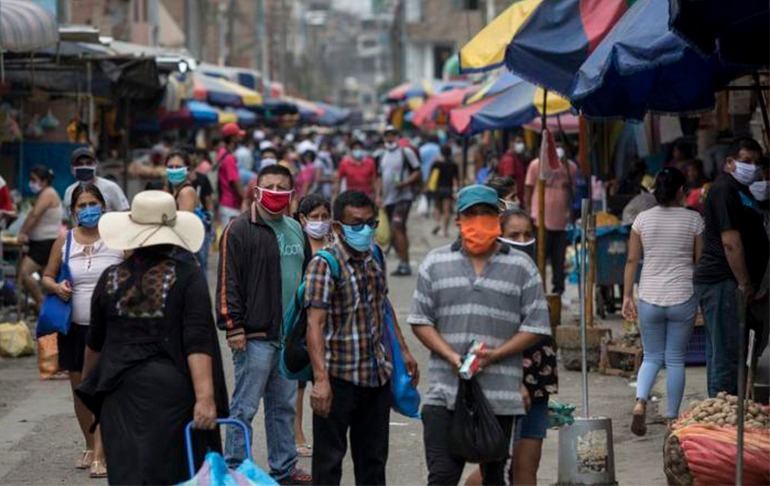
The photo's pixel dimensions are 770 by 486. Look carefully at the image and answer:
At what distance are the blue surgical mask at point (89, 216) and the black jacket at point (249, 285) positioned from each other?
1.13 metres

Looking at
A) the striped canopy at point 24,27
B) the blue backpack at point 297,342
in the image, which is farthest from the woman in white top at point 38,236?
the blue backpack at point 297,342

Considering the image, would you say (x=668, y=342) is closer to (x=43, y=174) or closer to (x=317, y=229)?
(x=317, y=229)

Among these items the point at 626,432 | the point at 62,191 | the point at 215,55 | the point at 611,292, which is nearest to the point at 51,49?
the point at 62,191

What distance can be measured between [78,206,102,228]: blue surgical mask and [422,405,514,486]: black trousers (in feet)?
11.1

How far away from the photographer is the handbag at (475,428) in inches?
277

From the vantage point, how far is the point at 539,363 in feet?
25.7

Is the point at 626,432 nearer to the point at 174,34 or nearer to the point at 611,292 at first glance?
the point at 611,292

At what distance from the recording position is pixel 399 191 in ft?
74.2

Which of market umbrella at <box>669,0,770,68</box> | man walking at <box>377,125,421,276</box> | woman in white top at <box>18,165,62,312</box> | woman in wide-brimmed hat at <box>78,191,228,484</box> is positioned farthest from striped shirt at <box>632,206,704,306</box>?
man walking at <box>377,125,421,276</box>

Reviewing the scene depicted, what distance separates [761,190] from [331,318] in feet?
13.5

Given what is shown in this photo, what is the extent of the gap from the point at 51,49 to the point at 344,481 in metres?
10.2

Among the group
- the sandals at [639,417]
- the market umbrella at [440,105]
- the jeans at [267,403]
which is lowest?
the sandals at [639,417]

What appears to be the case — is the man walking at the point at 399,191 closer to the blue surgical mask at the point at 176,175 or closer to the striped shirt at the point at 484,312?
the blue surgical mask at the point at 176,175

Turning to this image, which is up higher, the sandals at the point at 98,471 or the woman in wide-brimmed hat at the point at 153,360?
the woman in wide-brimmed hat at the point at 153,360
